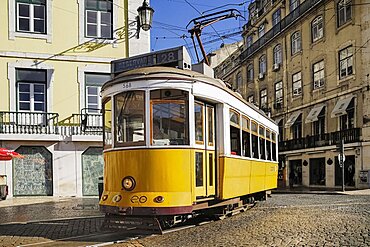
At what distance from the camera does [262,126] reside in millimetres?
14180

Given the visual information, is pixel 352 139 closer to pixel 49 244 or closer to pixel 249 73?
pixel 249 73

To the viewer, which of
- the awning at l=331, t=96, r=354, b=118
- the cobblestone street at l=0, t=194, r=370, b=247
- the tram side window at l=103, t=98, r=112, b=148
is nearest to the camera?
the cobblestone street at l=0, t=194, r=370, b=247

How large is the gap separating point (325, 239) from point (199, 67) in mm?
4487

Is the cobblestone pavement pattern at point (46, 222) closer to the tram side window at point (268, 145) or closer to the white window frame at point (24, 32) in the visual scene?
the tram side window at point (268, 145)

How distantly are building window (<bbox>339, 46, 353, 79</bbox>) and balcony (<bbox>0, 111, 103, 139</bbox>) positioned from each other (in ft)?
57.3

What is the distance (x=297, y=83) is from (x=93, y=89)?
68.9 feet

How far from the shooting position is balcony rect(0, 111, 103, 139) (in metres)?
18.5

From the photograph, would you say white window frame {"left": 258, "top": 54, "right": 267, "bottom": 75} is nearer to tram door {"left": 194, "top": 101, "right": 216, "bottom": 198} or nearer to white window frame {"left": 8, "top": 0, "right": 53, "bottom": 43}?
white window frame {"left": 8, "top": 0, "right": 53, "bottom": 43}

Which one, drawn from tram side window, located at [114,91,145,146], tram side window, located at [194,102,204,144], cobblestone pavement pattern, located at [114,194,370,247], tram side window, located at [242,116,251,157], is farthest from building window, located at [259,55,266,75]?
tram side window, located at [114,91,145,146]

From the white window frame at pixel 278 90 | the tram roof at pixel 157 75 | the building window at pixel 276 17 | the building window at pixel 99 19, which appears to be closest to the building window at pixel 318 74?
the white window frame at pixel 278 90

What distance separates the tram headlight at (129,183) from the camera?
8828 mm

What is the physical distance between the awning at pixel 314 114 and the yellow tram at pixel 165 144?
23811 millimetres

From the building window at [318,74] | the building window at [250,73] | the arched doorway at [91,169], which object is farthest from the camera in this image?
the building window at [250,73]

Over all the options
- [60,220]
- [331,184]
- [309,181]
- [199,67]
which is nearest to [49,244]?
[60,220]
